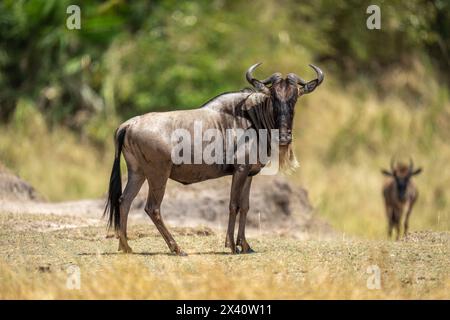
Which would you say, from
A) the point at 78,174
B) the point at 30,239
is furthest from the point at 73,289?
the point at 78,174

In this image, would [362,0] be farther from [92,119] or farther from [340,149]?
[92,119]

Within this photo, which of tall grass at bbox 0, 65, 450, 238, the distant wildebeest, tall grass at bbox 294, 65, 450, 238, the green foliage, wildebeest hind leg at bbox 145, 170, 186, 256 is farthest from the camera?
the green foliage

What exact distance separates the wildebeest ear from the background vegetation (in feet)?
37.2

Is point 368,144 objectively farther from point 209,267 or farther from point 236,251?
point 209,267

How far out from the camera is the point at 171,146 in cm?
1073

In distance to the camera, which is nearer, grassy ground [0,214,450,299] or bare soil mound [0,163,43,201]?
grassy ground [0,214,450,299]

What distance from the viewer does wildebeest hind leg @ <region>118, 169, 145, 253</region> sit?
1084 centimetres

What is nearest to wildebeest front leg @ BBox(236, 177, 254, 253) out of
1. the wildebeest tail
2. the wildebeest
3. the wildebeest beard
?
the wildebeest

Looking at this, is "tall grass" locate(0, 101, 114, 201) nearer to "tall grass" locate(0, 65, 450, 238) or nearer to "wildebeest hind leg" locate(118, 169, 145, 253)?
"tall grass" locate(0, 65, 450, 238)

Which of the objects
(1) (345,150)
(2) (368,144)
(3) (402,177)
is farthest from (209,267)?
(2) (368,144)

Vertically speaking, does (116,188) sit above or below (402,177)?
below

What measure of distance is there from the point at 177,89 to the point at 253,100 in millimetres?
12842

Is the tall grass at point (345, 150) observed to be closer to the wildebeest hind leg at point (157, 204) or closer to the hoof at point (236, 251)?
the hoof at point (236, 251)

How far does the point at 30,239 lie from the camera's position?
37.5 feet
